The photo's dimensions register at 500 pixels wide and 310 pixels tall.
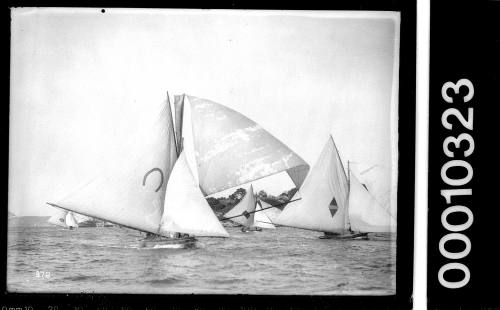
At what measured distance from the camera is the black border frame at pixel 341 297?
2639 mm

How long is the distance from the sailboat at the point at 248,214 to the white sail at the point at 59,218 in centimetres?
78

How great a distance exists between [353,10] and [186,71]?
865 millimetres

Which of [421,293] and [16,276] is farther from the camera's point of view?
[16,276]

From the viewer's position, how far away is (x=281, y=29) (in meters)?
2.66

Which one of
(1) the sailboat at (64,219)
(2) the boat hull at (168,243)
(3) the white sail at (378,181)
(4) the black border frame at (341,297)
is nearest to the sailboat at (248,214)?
(2) the boat hull at (168,243)

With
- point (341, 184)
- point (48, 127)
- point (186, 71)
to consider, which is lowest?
point (341, 184)

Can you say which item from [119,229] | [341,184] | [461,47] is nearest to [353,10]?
[461,47]

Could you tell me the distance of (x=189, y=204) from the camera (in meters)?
2.68

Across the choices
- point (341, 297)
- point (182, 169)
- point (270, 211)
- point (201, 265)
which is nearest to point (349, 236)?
point (341, 297)

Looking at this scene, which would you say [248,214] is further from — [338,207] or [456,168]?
[456,168]

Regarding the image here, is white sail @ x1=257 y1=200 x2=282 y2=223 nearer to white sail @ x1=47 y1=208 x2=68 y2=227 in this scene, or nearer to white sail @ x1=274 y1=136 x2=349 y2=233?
white sail @ x1=274 y1=136 x2=349 y2=233

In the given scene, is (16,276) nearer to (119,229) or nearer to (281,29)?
(119,229)

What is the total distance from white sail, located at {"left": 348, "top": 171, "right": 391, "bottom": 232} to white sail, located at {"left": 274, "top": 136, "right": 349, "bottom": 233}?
48mm

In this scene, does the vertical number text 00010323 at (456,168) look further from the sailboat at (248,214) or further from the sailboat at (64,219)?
the sailboat at (64,219)
